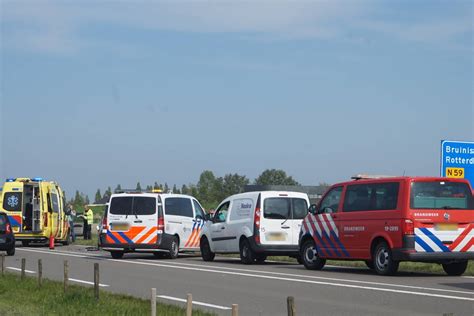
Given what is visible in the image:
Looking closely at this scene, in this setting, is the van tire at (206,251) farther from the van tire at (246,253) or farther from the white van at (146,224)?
the van tire at (246,253)

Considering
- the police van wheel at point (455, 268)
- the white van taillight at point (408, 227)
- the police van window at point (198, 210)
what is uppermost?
the police van window at point (198, 210)

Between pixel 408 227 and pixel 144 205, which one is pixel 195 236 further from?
pixel 408 227

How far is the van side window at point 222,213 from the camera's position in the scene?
26170mm

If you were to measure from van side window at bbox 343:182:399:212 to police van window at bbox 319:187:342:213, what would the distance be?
1.17ft

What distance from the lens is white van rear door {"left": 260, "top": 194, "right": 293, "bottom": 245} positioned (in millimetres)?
24281

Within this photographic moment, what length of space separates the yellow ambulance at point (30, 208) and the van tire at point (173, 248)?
462 inches

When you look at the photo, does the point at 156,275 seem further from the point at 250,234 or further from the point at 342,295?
the point at 342,295

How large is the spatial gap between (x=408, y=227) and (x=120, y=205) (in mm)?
11414

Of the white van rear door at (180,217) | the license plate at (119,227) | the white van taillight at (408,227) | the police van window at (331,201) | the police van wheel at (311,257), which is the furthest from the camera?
the white van rear door at (180,217)

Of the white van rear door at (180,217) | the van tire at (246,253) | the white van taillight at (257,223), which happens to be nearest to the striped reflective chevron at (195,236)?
the white van rear door at (180,217)

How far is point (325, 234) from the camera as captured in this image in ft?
70.9

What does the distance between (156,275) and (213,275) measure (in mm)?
1274

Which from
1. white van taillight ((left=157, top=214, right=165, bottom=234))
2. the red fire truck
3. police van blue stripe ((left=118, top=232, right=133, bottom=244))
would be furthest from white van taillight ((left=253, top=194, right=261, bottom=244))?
police van blue stripe ((left=118, top=232, right=133, bottom=244))

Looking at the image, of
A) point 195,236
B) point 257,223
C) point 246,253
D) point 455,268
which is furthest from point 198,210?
point 455,268
